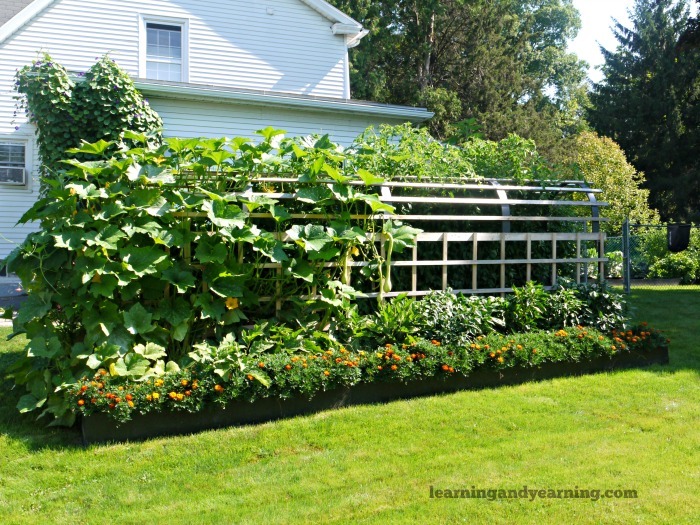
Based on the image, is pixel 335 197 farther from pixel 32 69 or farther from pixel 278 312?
pixel 32 69

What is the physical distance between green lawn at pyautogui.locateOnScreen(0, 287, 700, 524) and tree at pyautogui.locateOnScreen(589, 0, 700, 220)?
24169 mm

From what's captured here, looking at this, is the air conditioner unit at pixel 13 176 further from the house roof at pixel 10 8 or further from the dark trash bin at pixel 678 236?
the dark trash bin at pixel 678 236

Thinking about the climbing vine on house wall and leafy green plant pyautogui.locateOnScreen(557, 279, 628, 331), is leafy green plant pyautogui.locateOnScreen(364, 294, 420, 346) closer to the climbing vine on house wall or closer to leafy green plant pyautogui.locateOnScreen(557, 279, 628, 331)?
leafy green plant pyautogui.locateOnScreen(557, 279, 628, 331)

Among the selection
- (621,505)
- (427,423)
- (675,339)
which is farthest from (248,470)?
(675,339)

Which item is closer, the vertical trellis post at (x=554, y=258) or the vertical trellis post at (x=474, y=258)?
the vertical trellis post at (x=474, y=258)

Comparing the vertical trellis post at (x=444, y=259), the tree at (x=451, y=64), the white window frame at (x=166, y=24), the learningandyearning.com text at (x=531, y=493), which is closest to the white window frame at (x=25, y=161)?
the white window frame at (x=166, y=24)

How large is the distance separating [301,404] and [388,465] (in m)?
1.03

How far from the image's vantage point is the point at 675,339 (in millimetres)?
7000

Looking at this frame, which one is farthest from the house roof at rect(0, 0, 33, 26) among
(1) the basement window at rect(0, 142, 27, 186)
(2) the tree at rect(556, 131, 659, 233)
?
(2) the tree at rect(556, 131, 659, 233)

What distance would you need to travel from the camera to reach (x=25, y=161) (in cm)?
1108

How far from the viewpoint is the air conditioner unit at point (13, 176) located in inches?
432

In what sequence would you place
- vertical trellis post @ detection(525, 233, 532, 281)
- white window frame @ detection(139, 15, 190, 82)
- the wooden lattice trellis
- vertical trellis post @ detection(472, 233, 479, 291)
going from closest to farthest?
the wooden lattice trellis, vertical trellis post @ detection(472, 233, 479, 291), vertical trellis post @ detection(525, 233, 532, 281), white window frame @ detection(139, 15, 190, 82)

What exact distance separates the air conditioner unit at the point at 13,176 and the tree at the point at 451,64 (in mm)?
11680

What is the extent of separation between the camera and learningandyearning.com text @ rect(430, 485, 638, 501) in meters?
3.14
